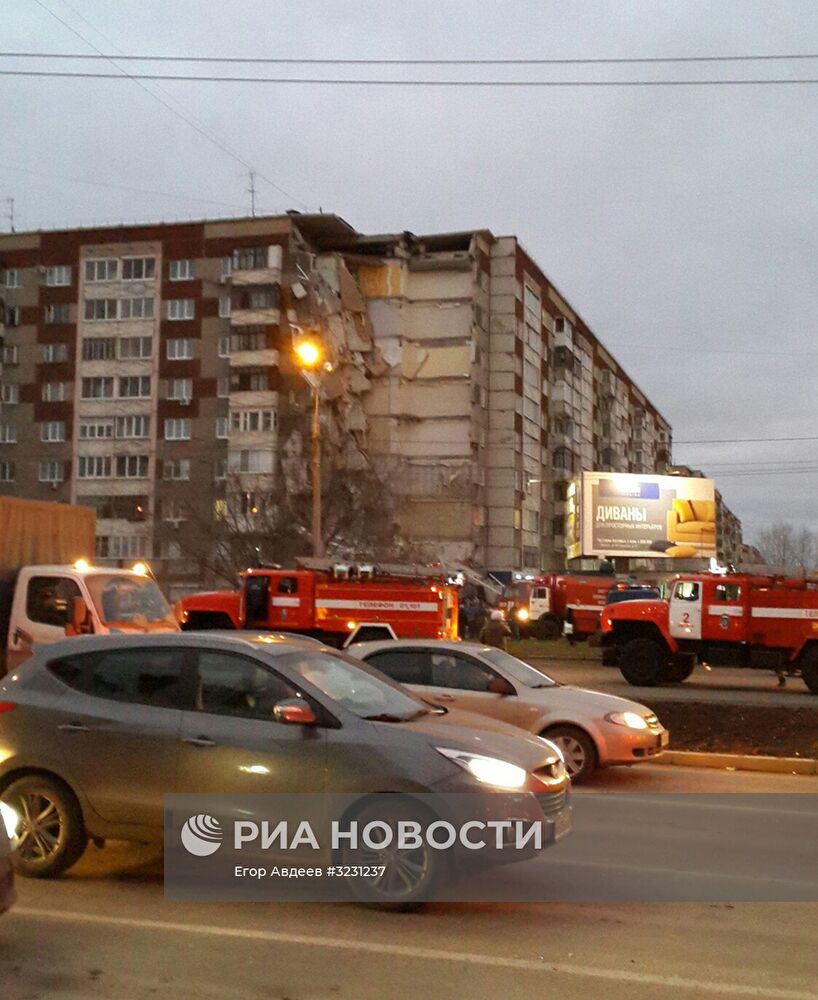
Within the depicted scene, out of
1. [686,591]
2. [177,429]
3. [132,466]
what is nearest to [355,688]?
[686,591]

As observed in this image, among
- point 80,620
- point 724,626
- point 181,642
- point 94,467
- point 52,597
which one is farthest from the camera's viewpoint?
point 94,467

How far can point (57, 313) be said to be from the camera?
233ft

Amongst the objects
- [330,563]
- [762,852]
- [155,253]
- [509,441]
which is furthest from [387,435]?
[762,852]

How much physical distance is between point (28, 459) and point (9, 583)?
58600 mm

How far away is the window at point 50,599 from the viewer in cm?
1477

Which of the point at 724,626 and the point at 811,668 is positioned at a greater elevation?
the point at 724,626

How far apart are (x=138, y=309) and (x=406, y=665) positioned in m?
61.9

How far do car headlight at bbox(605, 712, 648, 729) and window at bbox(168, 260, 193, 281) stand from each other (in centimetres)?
6108

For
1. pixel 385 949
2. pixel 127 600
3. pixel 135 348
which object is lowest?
pixel 385 949

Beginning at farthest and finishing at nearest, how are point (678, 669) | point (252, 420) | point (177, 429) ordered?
point (177, 429)
point (252, 420)
point (678, 669)

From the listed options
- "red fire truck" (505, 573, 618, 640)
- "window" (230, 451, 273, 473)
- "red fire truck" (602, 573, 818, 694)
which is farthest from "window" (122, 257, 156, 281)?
"red fire truck" (602, 573, 818, 694)

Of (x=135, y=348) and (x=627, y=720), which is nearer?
(x=627, y=720)

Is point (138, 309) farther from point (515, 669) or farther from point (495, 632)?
point (515, 669)

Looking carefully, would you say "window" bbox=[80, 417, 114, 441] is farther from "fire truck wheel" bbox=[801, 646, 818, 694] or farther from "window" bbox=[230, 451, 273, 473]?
"fire truck wheel" bbox=[801, 646, 818, 694]
